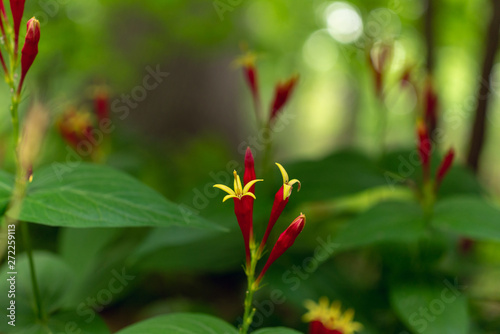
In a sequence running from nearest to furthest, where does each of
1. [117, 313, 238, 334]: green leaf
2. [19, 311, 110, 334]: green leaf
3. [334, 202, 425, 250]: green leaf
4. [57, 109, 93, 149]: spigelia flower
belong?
[117, 313, 238, 334]: green leaf < [19, 311, 110, 334]: green leaf < [334, 202, 425, 250]: green leaf < [57, 109, 93, 149]: spigelia flower

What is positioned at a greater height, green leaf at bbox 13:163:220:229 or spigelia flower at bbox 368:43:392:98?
spigelia flower at bbox 368:43:392:98

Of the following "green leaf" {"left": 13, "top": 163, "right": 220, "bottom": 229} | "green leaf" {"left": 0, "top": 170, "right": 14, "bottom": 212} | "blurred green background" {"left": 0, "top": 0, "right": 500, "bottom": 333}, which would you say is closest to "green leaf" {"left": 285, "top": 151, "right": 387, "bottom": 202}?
"blurred green background" {"left": 0, "top": 0, "right": 500, "bottom": 333}

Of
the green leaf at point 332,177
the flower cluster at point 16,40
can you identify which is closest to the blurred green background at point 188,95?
the green leaf at point 332,177

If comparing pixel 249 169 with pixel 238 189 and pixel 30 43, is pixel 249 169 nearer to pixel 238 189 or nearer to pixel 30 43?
pixel 238 189

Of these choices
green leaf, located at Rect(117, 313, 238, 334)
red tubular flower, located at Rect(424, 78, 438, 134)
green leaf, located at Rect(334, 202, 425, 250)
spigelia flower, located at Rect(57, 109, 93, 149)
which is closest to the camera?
green leaf, located at Rect(117, 313, 238, 334)

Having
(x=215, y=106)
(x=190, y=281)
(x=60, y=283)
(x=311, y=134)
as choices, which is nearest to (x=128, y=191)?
(x=60, y=283)

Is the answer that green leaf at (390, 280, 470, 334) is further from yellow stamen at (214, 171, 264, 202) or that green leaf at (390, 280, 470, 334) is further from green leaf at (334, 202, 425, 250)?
yellow stamen at (214, 171, 264, 202)
